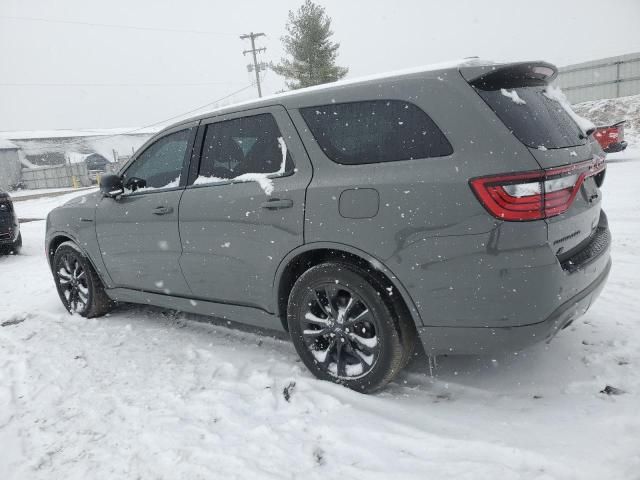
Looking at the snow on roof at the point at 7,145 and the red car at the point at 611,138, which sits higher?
the snow on roof at the point at 7,145

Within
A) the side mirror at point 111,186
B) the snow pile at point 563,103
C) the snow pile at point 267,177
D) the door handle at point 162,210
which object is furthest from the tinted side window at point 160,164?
the snow pile at point 563,103

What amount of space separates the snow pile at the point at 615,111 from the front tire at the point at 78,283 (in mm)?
22820

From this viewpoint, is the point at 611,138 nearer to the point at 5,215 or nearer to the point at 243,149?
the point at 243,149

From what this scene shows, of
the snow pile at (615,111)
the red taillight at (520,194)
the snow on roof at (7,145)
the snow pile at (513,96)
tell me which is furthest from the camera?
the snow on roof at (7,145)

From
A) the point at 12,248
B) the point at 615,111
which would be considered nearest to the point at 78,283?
the point at 12,248

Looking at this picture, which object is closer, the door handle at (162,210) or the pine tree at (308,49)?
the door handle at (162,210)

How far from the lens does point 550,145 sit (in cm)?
236

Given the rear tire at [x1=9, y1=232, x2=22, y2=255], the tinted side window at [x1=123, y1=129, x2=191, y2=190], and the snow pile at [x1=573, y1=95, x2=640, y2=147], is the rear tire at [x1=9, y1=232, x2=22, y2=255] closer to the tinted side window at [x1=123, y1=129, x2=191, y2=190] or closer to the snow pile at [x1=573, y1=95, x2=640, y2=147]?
the tinted side window at [x1=123, y1=129, x2=191, y2=190]

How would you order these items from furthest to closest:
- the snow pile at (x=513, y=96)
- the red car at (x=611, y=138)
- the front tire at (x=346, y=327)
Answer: the red car at (x=611, y=138), the front tire at (x=346, y=327), the snow pile at (x=513, y=96)

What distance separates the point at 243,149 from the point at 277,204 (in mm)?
588

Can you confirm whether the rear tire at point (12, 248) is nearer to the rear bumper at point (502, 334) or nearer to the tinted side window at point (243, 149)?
the tinted side window at point (243, 149)

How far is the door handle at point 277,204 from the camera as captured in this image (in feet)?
9.25

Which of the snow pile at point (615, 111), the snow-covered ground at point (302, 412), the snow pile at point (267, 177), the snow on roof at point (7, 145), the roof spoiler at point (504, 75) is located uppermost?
the snow on roof at point (7, 145)

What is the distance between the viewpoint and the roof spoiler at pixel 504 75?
2377 millimetres
